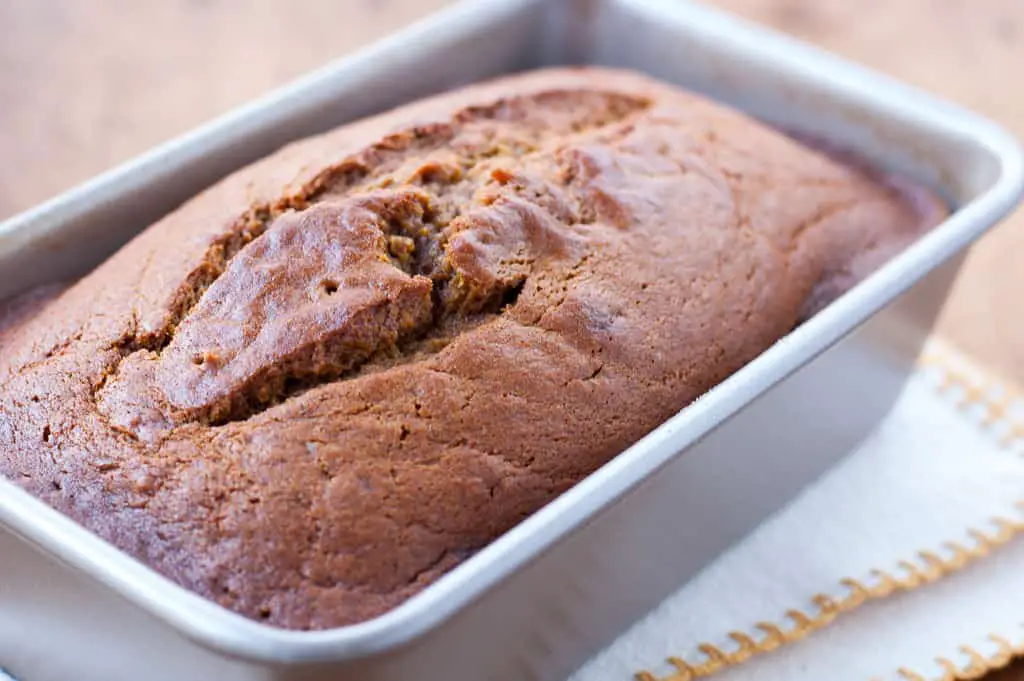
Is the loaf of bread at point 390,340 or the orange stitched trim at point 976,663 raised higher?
the loaf of bread at point 390,340

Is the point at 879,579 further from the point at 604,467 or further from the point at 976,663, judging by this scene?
the point at 604,467

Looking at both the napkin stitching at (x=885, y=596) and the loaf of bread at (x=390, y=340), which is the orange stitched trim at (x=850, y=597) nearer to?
the napkin stitching at (x=885, y=596)

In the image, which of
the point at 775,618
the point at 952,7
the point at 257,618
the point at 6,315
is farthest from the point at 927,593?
the point at 952,7

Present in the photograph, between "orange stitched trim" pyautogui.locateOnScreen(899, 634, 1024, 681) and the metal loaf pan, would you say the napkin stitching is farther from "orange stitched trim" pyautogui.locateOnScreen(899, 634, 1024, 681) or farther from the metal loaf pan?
the metal loaf pan

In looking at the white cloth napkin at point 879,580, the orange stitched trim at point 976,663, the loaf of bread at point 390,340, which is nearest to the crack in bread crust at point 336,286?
the loaf of bread at point 390,340

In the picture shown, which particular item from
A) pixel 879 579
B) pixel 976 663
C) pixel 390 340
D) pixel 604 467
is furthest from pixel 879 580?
pixel 390 340

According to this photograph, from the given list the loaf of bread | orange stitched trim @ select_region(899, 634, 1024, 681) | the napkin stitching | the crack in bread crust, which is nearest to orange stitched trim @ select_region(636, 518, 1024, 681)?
the napkin stitching
